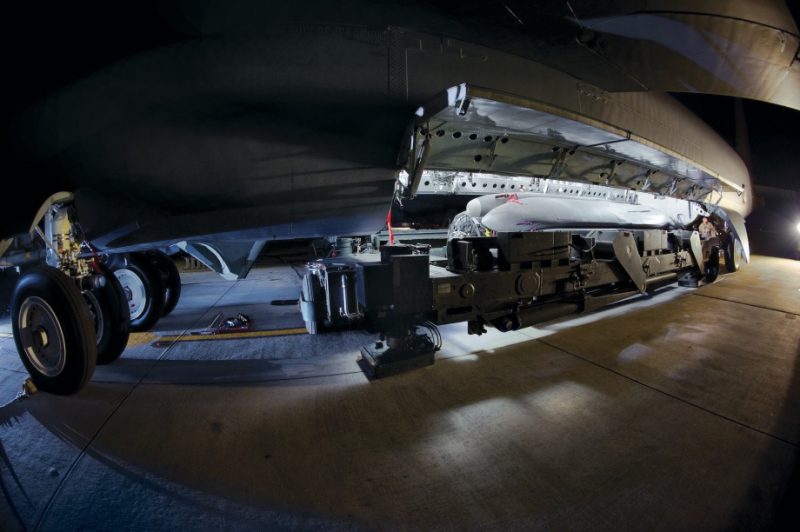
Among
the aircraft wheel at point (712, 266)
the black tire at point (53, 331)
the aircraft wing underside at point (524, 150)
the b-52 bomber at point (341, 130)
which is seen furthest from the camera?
the aircraft wheel at point (712, 266)

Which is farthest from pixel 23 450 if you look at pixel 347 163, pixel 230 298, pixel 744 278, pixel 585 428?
pixel 744 278

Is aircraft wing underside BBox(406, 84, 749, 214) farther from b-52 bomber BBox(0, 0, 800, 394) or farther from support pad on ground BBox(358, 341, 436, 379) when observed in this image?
support pad on ground BBox(358, 341, 436, 379)

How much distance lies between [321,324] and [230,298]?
410 centimetres

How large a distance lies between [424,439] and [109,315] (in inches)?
121

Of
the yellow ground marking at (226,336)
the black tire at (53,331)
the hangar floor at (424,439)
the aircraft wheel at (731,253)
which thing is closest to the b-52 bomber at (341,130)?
the black tire at (53,331)

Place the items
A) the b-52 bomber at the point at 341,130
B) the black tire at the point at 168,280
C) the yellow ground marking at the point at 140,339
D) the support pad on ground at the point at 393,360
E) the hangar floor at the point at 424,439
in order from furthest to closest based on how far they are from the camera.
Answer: the black tire at the point at 168,280 → the yellow ground marking at the point at 140,339 → the support pad on ground at the point at 393,360 → the b-52 bomber at the point at 341,130 → the hangar floor at the point at 424,439

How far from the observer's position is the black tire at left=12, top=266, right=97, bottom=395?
2.12m

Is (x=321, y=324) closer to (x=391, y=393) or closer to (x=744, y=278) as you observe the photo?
(x=391, y=393)

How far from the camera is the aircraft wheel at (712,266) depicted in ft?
19.1

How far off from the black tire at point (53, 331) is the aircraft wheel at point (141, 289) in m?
1.56

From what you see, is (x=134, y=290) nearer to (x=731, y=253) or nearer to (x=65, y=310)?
(x=65, y=310)

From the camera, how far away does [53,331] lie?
7.40ft

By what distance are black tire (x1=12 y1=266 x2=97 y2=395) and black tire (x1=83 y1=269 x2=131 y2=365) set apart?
343 millimetres

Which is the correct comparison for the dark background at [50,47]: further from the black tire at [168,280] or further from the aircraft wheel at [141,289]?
the black tire at [168,280]
